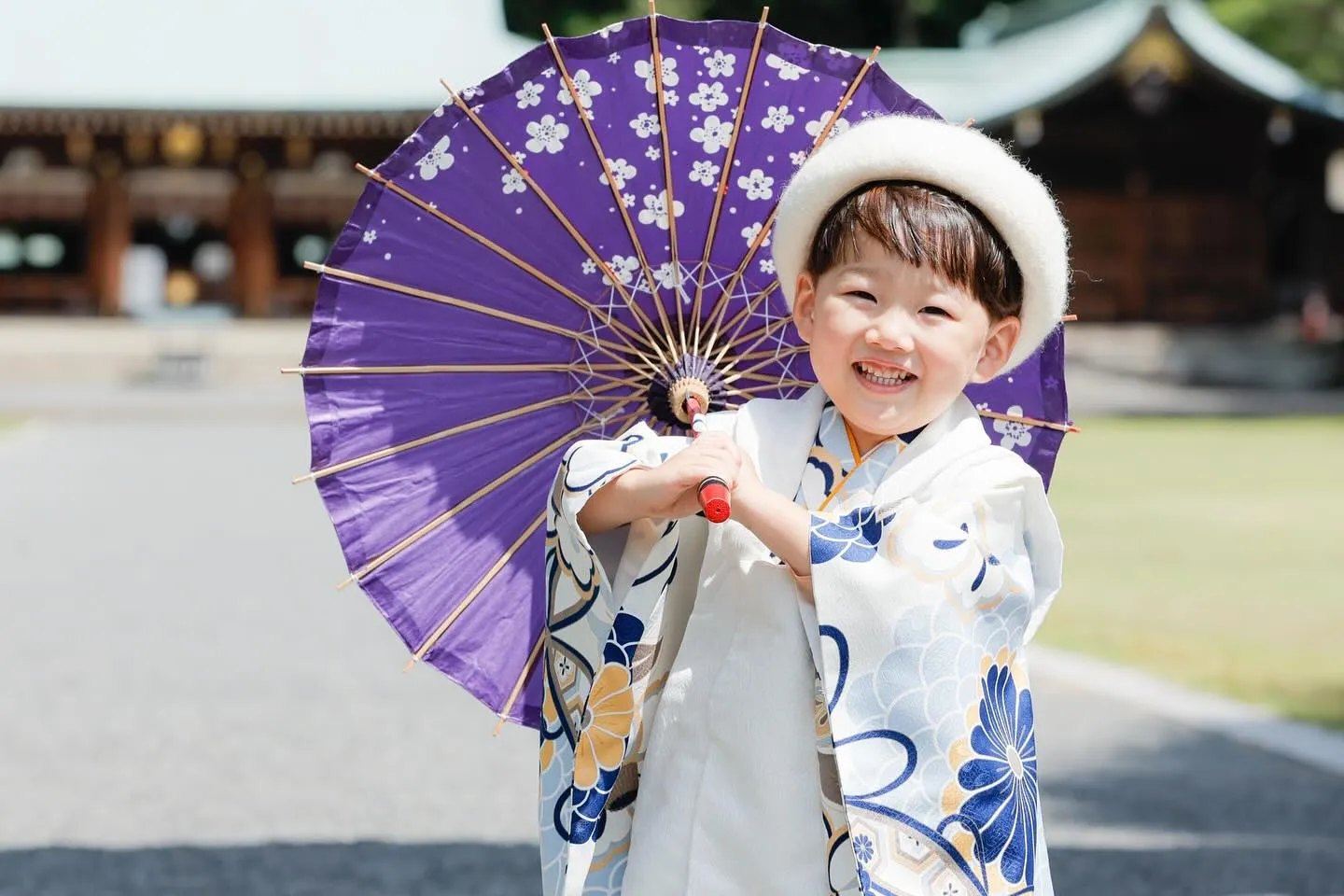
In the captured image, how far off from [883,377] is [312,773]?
301cm

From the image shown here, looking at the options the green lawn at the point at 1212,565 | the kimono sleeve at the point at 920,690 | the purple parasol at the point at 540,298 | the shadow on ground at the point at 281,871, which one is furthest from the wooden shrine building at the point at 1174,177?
the kimono sleeve at the point at 920,690

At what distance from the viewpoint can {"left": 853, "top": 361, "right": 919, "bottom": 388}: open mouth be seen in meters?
2.03

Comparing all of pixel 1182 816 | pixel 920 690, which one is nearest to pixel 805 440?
pixel 920 690

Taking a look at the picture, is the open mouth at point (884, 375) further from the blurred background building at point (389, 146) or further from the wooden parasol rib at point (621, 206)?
the blurred background building at point (389, 146)

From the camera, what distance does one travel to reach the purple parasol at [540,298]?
245cm

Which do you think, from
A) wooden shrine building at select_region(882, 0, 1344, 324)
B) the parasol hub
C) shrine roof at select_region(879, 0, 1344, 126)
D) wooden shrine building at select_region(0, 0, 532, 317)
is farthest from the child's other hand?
wooden shrine building at select_region(882, 0, 1344, 324)

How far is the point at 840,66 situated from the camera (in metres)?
2.48

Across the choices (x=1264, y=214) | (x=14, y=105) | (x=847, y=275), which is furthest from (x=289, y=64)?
(x=847, y=275)

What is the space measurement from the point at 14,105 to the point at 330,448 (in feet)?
74.4

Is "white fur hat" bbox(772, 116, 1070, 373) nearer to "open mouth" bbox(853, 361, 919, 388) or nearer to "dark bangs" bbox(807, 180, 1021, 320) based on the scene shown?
"dark bangs" bbox(807, 180, 1021, 320)

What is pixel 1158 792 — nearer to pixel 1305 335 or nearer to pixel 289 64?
pixel 1305 335

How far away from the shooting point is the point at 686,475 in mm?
1931

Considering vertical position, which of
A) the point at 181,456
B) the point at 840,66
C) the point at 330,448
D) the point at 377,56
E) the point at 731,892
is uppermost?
the point at 377,56

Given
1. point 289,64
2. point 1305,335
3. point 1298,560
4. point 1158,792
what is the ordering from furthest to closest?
point 289,64 < point 1305,335 < point 1298,560 < point 1158,792
